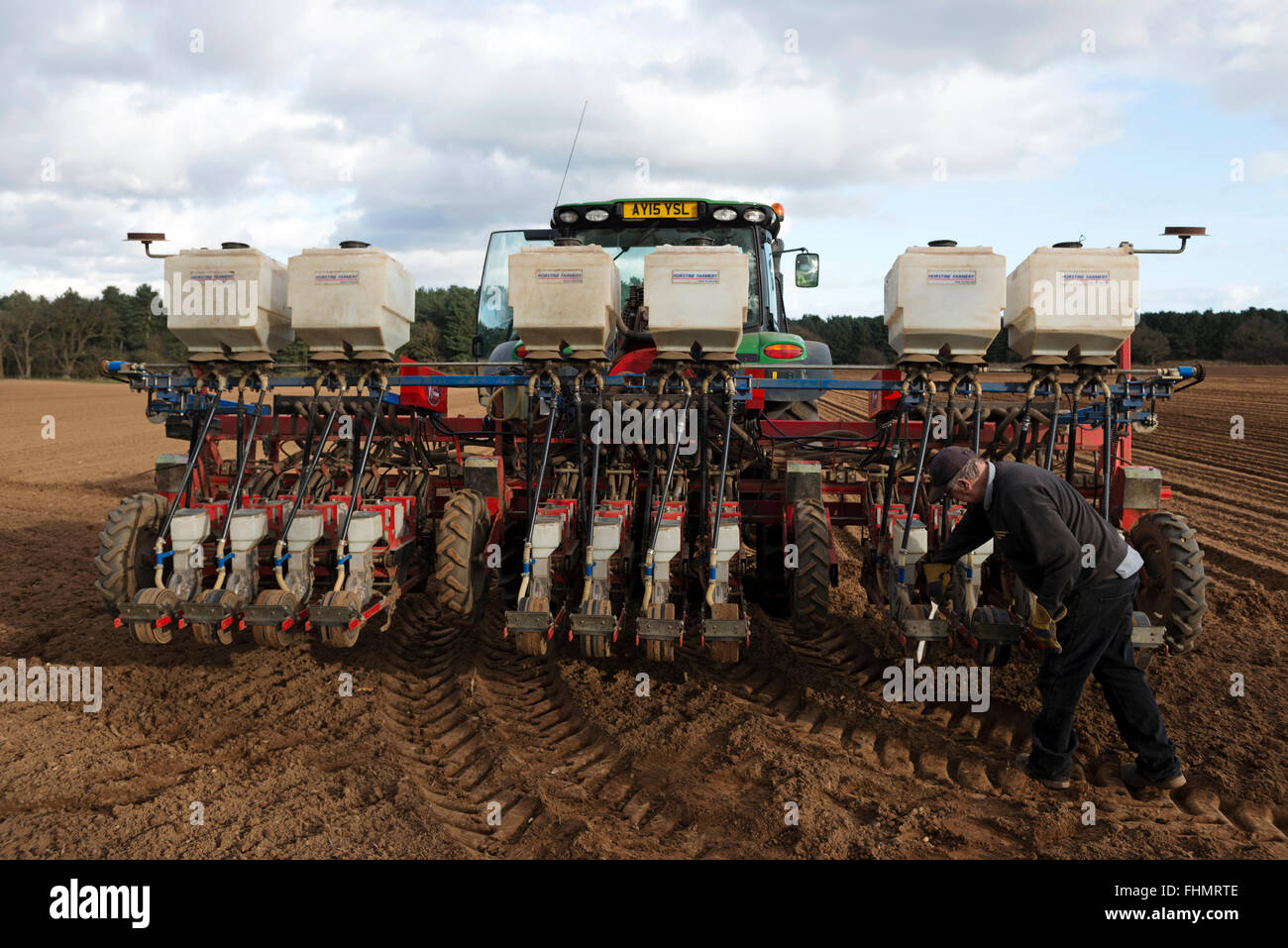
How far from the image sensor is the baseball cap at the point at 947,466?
12.8ft

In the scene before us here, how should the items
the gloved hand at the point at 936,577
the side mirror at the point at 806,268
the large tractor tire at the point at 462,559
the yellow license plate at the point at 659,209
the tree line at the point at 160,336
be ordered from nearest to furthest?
the gloved hand at the point at 936,577 → the large tractor tire at the point at 462,559 → the yellow license plate at the point at 659,209 → the side mirror at the point at 806,268 → the tree line at the point at 160,336

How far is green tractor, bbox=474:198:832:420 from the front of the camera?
6.88 metres

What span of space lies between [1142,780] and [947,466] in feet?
5.56

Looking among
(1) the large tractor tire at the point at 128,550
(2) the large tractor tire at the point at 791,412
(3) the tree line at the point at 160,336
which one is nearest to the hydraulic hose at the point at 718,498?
(2) the large tractor tire at the point at 791,412

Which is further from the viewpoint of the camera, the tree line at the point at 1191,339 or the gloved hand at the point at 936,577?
the tree line at the point at 1191,339

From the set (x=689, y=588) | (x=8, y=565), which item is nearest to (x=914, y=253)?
(x=689, y=588)

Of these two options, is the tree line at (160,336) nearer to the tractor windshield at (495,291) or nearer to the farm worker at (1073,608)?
the tractor windshield at (495,291)

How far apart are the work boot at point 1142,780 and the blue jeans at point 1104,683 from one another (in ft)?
0.06

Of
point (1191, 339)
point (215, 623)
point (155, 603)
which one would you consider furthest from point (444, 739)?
point (1191, 339)

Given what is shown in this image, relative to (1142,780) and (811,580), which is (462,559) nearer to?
(811,580)

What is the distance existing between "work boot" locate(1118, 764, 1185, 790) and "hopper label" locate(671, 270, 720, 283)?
3099mm

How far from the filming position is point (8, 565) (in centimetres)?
783

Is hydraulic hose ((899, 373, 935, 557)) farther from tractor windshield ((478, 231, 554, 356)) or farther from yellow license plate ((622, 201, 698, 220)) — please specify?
tractor windshield ((478, 231, 554, 356))

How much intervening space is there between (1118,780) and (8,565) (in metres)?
8.85
